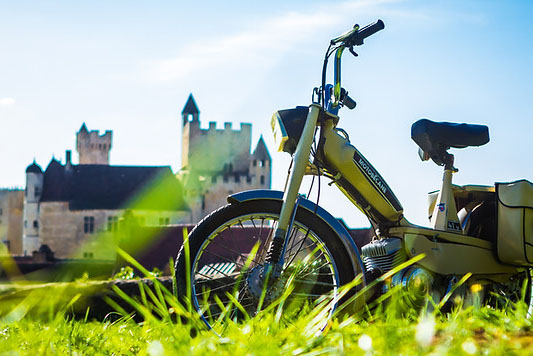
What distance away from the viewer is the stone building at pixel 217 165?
56.2 meters

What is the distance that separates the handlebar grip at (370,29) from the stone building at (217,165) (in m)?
52.5

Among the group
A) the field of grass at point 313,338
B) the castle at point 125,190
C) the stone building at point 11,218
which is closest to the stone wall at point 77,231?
the castle at point 125,190

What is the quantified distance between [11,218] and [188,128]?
59.3ft

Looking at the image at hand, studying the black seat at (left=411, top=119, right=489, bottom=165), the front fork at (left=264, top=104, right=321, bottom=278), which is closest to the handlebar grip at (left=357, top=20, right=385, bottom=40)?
the front fork at (left=264, top=104, right=321, bottom=278)

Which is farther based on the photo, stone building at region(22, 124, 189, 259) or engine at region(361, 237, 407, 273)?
stone building at region(22, 124, 189, 259)

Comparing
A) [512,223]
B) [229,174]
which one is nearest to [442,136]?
[512,223]

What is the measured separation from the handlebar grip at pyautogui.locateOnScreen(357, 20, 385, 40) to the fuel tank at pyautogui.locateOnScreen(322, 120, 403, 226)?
38 centimetres

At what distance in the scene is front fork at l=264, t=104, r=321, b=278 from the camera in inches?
110

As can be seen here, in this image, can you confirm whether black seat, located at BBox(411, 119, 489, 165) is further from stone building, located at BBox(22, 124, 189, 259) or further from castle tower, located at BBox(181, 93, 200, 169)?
castle tower, located at BBox(181, 93, 200, 169)

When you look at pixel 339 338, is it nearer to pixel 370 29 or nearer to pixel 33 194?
pixel 370 29

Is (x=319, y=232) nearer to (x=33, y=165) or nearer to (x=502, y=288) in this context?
(x=502, y=288)

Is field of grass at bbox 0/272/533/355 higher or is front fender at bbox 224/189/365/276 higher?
front fender at bbox 224/189/365/276

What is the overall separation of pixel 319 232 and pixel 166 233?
52.9 feet

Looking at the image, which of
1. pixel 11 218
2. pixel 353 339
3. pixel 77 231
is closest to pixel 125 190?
pixel 77 231
